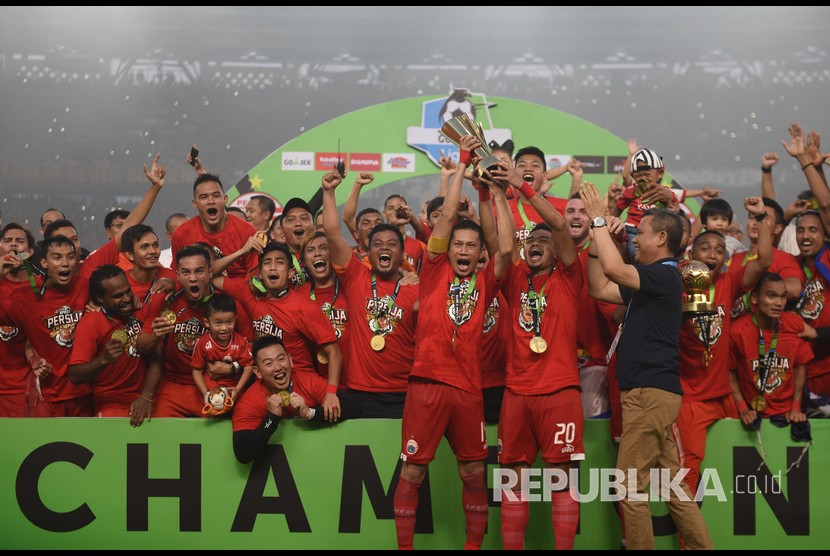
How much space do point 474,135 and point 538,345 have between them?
1213 millimetres

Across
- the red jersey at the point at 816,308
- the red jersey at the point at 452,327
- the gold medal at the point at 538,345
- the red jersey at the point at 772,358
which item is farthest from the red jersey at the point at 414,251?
the red jersey at the point at 816,308

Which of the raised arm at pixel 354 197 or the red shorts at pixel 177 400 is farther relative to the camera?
the raised arm at pixel 354 197

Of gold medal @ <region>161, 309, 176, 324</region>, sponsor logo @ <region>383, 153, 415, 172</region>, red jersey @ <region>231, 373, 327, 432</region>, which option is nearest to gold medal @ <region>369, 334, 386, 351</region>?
red jersey @ <region>231, 373, 327, 432</region>

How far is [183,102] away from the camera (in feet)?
33.6

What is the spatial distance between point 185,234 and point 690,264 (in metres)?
3.47

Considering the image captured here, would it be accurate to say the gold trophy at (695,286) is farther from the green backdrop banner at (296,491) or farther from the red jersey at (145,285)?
the red jersey at (145,285)

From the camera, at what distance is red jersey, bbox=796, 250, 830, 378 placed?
544 centimetres

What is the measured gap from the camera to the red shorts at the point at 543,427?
4.54m

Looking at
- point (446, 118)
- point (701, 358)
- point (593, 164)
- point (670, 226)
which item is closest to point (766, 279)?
point (701, 358)

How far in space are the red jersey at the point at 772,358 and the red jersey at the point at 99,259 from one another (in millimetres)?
4148

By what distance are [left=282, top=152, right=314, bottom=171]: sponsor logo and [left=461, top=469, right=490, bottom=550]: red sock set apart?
221 inches

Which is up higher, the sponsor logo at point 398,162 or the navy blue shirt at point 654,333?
the sponsor logo at point 398,162

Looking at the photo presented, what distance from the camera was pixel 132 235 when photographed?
560 centimetres

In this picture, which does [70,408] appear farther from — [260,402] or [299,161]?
[299,161]
